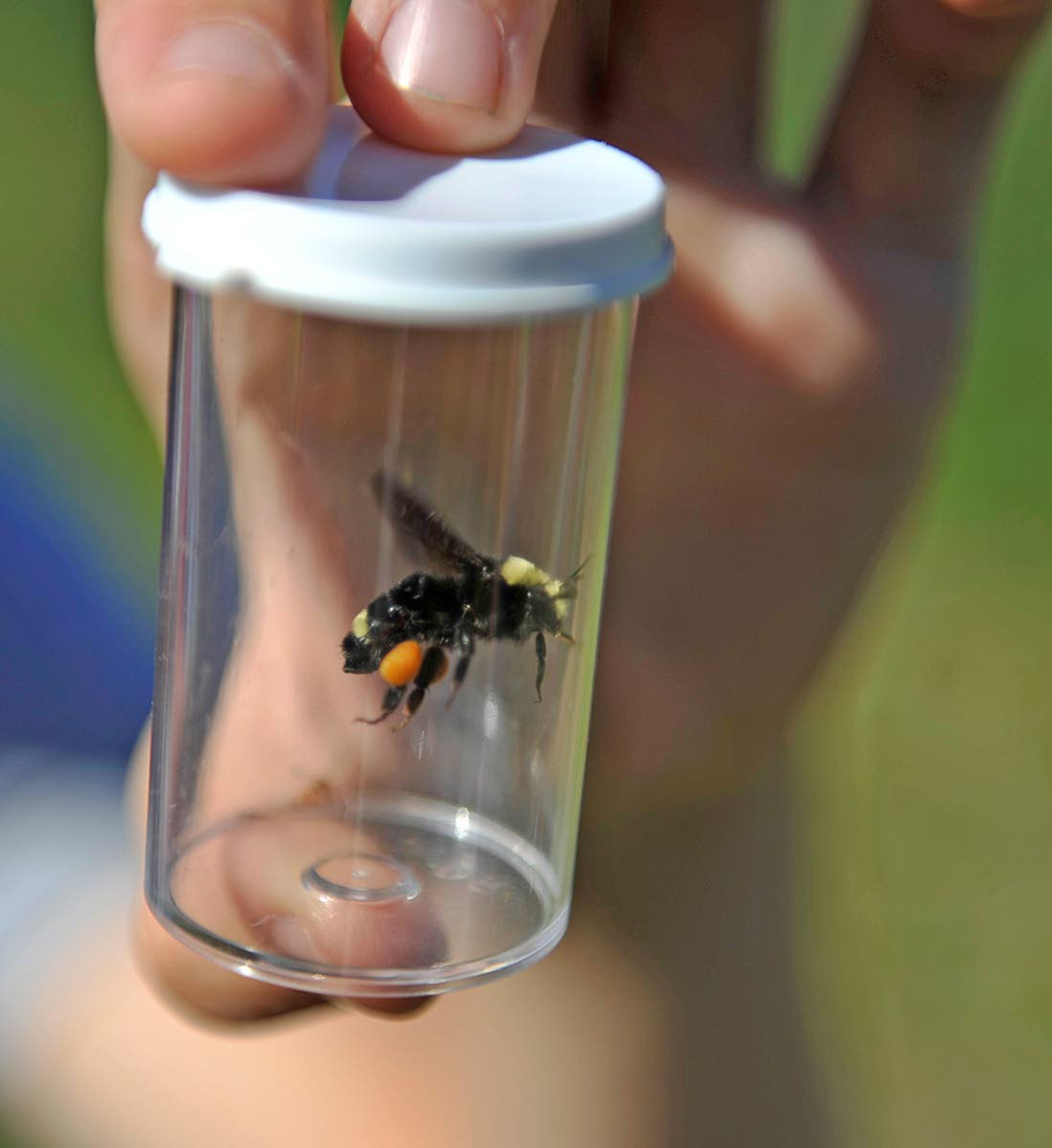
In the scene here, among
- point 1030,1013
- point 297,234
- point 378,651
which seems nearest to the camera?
point 297,234

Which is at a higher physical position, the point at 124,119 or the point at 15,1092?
the point at 124,119

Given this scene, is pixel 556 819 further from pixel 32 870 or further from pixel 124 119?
pixel 32 870

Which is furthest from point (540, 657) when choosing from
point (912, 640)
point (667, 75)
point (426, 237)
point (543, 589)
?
point (912, 640)

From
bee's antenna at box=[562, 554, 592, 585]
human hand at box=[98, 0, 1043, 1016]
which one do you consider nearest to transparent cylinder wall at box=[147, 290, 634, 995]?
bee's antenna at box=[562, 554, 592, 585]

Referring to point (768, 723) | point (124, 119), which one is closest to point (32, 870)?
point (768, 723)

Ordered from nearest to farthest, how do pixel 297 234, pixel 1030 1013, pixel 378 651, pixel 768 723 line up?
pixel 297 234 → pixel 378 651 → pixel 768 723 → pixel 1030 1013

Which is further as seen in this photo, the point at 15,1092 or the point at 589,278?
the point at 15,1092

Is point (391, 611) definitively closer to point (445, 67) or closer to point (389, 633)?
point (389, 633)
